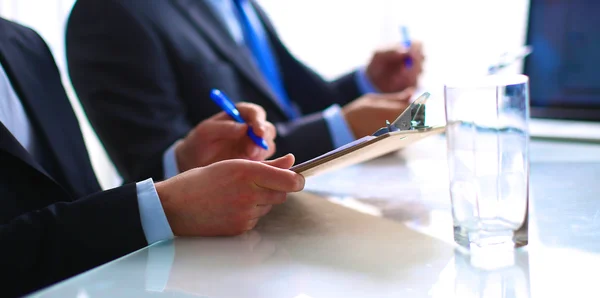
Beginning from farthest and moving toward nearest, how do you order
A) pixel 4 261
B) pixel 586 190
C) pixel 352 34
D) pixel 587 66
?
pixel 352 34 → pixel 587 66 → pixel 586 190 → pixel 4 261

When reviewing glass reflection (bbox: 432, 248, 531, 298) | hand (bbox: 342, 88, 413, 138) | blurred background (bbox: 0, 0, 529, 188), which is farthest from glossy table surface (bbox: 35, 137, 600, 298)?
blurred background (bbox: 0, 0, 529, 188)

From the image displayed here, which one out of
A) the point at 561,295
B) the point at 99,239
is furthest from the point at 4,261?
the point at 561,295

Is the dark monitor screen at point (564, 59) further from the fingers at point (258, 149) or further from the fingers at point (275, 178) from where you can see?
the fingers at point (275, 178)

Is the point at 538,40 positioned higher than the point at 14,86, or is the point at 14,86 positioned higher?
the point at 14,86

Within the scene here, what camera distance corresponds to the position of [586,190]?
832 mm

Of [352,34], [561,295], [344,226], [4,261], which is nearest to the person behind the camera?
[561,295]

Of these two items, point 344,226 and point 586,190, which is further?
point 586,190

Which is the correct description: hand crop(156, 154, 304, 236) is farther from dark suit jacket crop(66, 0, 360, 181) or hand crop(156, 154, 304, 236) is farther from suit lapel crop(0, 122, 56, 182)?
dark suit jacket crop(66, 0, 360, 181)

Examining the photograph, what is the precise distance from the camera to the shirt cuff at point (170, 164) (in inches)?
42.4

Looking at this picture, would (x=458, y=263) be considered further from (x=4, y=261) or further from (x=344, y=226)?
(x=4, y=261)

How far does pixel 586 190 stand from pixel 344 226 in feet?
1.17

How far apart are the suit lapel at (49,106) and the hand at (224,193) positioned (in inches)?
12.3

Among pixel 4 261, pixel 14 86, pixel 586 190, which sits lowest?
pixel 586 190

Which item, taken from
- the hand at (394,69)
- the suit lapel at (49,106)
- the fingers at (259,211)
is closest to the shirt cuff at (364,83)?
the hand at (394,69)
